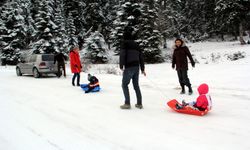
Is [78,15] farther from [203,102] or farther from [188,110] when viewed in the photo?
[203,102]

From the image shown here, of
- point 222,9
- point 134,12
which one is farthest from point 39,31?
point 222,9

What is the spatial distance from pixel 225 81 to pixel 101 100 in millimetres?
6327

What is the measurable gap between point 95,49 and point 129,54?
24.8 m

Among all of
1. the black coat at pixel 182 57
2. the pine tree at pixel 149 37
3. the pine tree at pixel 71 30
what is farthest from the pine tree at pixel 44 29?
the black coat at pixel 182 57

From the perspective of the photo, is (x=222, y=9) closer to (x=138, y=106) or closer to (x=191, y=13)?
(x=191, y=13)

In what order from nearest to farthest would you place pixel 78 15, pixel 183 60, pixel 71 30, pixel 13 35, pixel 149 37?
pixel 183 60, pixel 149 37, pixel 13 35, pixel 71 30, pixel 78 15

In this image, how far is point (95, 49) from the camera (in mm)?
31578

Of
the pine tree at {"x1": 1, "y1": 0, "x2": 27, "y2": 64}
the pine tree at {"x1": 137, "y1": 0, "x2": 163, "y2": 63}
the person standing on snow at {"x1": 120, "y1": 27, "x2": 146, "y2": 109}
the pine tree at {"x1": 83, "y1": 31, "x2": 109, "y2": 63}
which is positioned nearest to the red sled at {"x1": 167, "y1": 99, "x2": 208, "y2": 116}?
the person standing on snow at {"x1": 120, "y1": 27, "x2": 146, "y2": 109}

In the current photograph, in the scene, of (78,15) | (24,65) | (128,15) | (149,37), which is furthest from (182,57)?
(78,15)

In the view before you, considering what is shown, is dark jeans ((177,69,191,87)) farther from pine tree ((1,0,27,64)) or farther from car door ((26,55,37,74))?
pine tree ((1,0,27,64))

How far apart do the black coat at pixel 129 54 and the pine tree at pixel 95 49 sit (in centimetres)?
2433

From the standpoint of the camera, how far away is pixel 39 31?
32.3 m

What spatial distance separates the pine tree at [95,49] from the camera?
3136 cm

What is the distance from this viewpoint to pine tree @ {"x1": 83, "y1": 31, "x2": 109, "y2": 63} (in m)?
31.4
